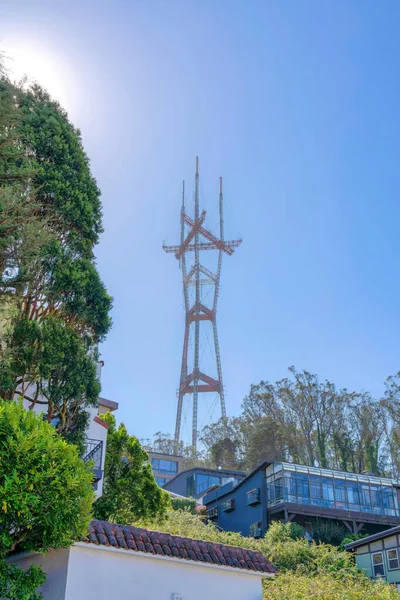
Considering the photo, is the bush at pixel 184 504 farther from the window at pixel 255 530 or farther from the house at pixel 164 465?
the house at pixel 164 465

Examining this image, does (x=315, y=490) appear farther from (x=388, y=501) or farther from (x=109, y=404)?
(x=109, y=404)

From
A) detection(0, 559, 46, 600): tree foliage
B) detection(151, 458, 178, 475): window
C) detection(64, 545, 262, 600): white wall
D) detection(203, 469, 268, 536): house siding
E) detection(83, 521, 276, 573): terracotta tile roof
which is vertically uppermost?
detection(151, 458, 178, 475): window

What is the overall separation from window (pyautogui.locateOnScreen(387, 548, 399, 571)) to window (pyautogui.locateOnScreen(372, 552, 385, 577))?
0.50 m

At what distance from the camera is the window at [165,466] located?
5493cm

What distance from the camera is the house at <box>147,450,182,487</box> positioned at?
54.4 m

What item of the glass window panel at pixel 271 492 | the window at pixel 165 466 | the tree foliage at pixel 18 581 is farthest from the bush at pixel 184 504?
the tree foliage at pixel 18 581

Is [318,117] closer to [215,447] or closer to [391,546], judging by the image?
[391,546]

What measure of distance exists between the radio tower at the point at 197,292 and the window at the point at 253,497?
2483cm

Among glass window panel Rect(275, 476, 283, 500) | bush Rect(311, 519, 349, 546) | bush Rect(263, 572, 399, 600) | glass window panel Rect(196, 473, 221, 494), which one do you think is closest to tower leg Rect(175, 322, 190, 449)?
glass window panel Rect(196, 473, 221, 494)

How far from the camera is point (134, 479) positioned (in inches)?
840

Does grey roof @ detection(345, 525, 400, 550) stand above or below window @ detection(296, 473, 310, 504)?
below

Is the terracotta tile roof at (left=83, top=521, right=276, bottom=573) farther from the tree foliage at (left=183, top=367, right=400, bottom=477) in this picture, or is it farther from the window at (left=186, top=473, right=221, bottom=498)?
the tree foliage at (left=183, top=367, right=400, bottom=477)

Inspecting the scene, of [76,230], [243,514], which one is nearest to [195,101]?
[76,230]

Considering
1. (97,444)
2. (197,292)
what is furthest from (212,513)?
(197,292)
